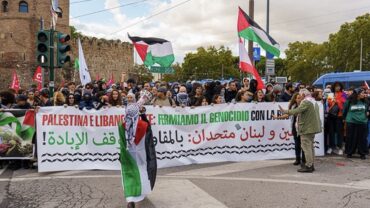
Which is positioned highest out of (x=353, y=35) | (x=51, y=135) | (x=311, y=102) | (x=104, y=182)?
(x=353, y=35)

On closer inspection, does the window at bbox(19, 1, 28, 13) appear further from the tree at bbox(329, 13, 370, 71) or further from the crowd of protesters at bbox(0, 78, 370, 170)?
the crowd of protesters at bbox(0, 78, 370, 170)

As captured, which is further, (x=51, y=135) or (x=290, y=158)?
(x=290, y=158)

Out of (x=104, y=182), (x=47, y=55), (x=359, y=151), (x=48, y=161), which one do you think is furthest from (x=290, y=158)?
(x=47, y=55)

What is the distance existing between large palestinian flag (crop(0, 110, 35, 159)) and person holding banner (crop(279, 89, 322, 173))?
5212 millimetres

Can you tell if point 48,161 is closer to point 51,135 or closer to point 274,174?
point 51,135

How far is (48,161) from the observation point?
9172 mm

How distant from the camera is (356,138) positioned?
10.9 m

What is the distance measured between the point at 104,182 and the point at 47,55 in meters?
5.22

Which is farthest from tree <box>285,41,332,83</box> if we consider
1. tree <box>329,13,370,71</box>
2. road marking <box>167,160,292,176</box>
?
road marking <box>167,160,292,176</box>

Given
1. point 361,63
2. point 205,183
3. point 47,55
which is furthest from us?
point 361,63

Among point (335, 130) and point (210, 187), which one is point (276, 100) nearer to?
point (335, 130)

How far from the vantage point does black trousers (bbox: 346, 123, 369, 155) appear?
35.7 ft

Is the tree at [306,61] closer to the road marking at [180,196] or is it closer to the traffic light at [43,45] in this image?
the traffic light at [43,45]

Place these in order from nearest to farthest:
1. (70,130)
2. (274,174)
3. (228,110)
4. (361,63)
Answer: (274,174), (70,130), (228,110), (361,63)
